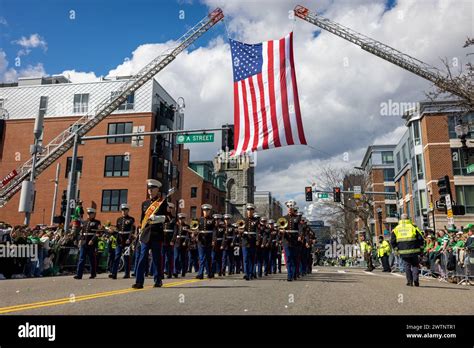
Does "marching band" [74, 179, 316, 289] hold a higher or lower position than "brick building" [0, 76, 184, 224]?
lower

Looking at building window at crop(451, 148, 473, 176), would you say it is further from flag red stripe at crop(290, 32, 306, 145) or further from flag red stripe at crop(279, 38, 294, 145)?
flag red stripe at crop(279, 38, 294, 145)

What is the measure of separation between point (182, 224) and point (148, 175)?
2554cm

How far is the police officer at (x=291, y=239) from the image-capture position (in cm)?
1182

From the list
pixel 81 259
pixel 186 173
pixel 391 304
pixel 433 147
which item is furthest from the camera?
pixel 186 173

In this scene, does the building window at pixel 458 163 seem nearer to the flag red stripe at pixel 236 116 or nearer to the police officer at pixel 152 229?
the flag red stripe at pixel 236 116

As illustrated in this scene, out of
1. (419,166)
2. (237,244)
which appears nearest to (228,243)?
(237,244)

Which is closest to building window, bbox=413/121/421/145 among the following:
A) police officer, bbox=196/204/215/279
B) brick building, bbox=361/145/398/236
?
brick building, bbox=361/145/398/236

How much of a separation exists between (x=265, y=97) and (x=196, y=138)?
7.06 metres

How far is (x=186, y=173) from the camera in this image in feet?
204

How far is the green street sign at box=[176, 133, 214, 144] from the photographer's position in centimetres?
1864

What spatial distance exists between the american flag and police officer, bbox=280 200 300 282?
233cm

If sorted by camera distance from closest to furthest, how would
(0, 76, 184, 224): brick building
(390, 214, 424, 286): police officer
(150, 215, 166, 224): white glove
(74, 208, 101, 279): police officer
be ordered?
(150, 215, 166, 224): white glove, (390, 214, 424, 286): police officer, (74, 208, 101, 279): police officer, (0, 76, 184, 224): brick building
